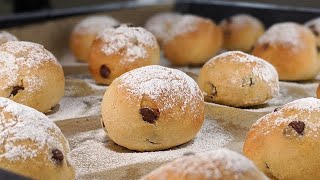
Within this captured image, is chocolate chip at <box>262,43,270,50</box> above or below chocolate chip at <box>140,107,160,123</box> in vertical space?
below

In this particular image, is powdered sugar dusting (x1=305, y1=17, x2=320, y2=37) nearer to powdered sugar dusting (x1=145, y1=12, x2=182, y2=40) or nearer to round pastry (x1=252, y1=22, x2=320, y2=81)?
round pastry (x1=252, y1=22, x2=320, y2=81)

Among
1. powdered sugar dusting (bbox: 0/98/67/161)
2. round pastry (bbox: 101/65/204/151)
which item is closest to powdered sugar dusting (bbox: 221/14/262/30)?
round pastry (bbox: 101/65/204/151)

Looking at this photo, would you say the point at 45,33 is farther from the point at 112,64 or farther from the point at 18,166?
the point at 18,166

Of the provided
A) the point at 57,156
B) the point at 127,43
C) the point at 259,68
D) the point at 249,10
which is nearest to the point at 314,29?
the point at 249,10

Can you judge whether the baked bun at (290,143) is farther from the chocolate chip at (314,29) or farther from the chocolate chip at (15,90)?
the chocolate chip at (314,29)

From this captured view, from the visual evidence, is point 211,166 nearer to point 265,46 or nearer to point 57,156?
point 57,156

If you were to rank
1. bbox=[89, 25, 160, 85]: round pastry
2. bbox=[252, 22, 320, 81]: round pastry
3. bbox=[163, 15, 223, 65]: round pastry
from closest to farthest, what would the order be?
bbox=[89, 25, 160, 85]: round pastry < bbox=[252, 22, 320, 81]: round pastry < bbox=[163, 15, 223, 65]: round pastry

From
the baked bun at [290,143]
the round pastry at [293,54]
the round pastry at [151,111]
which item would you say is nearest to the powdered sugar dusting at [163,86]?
the round pastry at [151,111]
